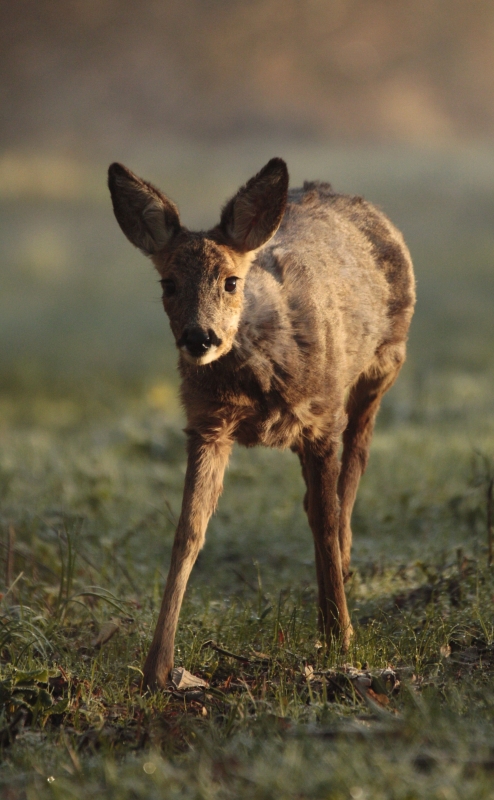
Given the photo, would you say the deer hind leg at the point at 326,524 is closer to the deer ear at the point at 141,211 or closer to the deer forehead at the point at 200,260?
the deer forehead at the point at 200,260

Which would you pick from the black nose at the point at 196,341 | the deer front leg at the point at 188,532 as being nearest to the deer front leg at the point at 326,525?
the deer front leg at the point at 188,532

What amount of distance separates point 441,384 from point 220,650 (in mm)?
9628

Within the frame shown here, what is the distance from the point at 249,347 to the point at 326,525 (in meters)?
1.09

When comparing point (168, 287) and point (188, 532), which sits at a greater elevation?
point (168, 287)

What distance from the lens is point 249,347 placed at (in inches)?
193

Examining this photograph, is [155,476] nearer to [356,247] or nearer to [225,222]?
[356,247]

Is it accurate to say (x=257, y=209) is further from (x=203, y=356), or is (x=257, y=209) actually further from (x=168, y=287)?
(x=203, y=356)

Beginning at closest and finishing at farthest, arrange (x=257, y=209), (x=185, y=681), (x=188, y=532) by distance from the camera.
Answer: (x=185, y=681) → (x=188, y=532) → (x=257, y=209)

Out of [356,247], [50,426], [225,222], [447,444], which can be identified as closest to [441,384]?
[447,444]

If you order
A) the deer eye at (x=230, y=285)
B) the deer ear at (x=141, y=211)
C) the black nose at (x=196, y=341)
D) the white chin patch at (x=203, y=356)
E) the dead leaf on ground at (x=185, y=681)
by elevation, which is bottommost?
the dead leaf on ground at (x=185, y=681)

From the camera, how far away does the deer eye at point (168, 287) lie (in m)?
4.74

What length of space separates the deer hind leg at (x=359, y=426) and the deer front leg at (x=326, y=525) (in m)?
1.01

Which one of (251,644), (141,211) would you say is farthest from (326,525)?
(141,211)

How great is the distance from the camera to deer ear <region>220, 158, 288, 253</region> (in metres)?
4.90
